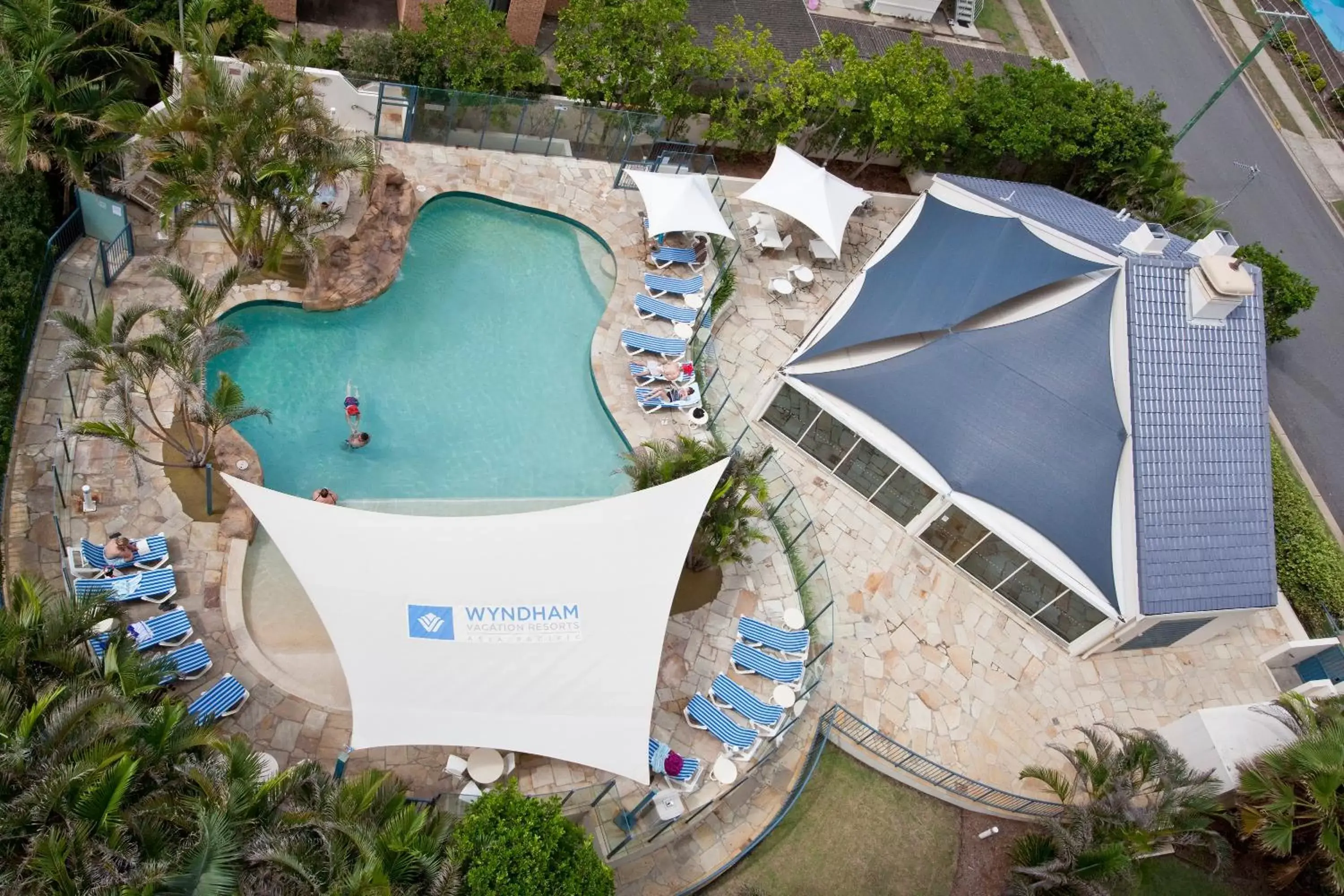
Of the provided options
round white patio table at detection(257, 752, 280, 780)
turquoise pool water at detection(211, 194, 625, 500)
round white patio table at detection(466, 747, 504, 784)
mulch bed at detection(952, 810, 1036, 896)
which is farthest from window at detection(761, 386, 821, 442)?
round white patio table at detection(257, 752, 280, 780)

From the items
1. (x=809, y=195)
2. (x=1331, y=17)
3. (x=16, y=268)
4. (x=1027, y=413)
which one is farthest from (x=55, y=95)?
(x=1331, y=17)

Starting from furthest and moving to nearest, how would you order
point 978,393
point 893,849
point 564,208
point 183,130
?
point 564,208
point 978,393
point 183,130
point 893,849

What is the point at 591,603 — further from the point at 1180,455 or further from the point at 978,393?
the point at 1180,455

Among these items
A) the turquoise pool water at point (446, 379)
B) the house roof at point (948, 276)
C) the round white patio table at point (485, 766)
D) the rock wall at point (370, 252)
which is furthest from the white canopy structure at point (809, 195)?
the round white patio table at point (485, 766)

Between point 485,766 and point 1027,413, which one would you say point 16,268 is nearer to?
point 485,766

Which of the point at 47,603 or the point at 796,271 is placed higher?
the point at 796,271

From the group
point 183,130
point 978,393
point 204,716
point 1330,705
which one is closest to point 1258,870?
point 1330,705
